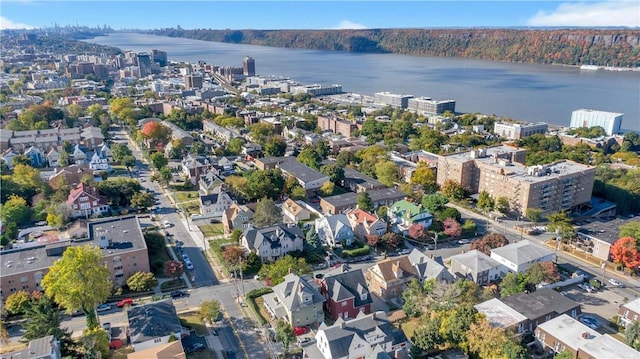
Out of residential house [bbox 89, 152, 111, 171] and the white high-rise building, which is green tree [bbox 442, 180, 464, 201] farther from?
the white high-rise building

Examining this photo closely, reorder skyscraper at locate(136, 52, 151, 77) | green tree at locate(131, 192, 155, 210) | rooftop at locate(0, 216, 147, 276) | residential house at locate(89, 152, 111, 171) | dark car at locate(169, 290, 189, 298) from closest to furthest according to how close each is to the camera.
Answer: rooftop at locate(0, 216, 147, 276), dark car at locate(169, 290, 189, 298), green tree at locate(131, 192, 155, 210), residential house at locate(89, 152, 111, 171), skyscraper at locate(136, 52, 151, 77)

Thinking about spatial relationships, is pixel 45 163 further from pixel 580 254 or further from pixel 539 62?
pixel 539 62

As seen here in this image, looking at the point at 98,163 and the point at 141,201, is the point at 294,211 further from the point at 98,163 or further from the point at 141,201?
the point at 98,163

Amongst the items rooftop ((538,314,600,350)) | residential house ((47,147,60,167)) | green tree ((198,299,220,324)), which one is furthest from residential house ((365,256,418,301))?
residential house ((47,147,60,167))

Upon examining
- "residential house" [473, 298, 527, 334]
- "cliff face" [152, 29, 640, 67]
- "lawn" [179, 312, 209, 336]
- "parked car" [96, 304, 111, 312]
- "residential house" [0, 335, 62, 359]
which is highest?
"cliff face" [152, 29, 640, 67]

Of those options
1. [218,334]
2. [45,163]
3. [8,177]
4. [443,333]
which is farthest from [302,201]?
[45,163]

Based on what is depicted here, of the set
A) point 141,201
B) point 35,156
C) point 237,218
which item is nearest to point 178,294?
point 237,218
